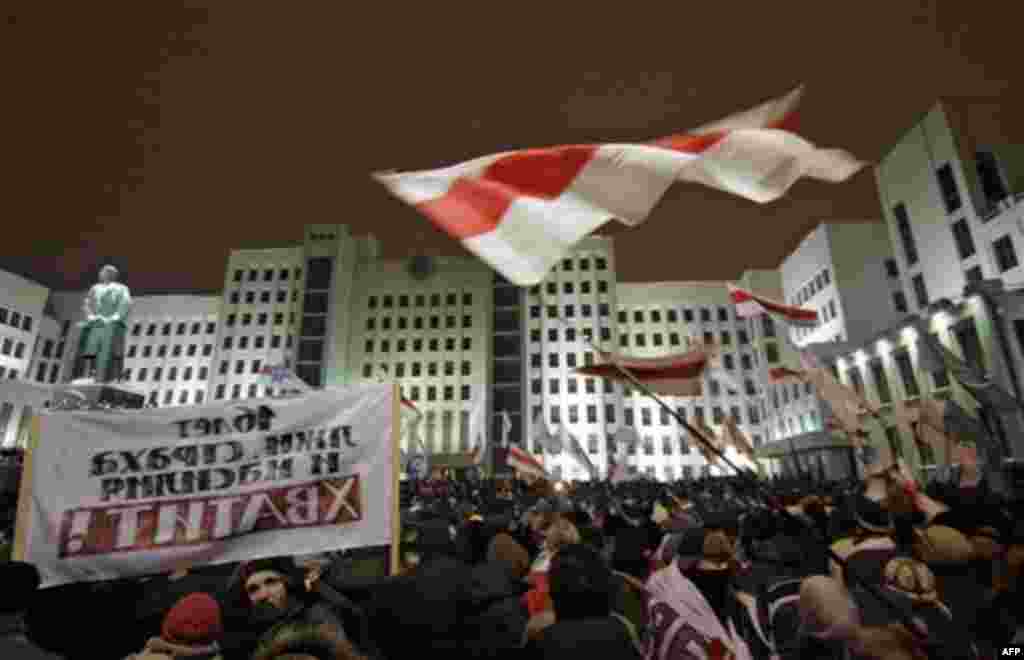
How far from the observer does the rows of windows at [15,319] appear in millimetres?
59031

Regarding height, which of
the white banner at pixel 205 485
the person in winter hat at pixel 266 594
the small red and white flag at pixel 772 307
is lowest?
the person in winter hat at pixel 266 594

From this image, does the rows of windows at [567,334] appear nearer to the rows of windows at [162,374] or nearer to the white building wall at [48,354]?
the rows of windows at [162,374]

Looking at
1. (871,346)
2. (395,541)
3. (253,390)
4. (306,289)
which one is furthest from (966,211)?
(253,390)

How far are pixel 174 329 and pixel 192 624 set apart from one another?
8627 cm

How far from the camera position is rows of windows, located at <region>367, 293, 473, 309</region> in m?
72.4

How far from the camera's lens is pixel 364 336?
234 ft

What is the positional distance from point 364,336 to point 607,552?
68215mm

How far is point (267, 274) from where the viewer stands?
7425 cm

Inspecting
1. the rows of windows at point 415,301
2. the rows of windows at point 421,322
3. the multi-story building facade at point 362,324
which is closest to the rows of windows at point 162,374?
the multi-story building facade at point 362,324

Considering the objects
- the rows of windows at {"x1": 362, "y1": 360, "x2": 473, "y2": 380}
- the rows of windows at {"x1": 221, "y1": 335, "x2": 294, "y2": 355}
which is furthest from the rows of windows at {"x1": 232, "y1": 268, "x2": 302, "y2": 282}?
the rows of windows at {"x1": 362, "y1": 360, "x2": 473, "y2": 380}

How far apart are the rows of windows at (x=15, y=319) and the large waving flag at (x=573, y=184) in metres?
77.6

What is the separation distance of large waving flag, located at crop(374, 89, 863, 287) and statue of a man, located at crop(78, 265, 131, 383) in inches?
842

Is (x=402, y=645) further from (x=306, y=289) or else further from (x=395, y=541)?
(x=306, y=289)

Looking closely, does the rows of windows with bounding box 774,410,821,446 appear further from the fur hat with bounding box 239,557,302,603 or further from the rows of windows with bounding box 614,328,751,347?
the fur hat with bounding box 239,557,302,603
